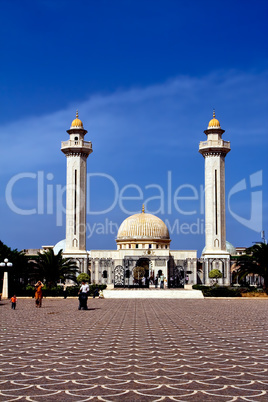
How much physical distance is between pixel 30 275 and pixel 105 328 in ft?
74.9

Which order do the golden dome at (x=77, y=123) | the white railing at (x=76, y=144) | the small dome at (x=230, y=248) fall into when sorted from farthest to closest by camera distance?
the small dome at (x=230, y=248), the golden dome at (x=77, y=123), the white railing at (x=76, y=144)

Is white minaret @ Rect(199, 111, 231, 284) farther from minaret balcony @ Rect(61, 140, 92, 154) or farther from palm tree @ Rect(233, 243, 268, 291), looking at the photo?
palm tree @ Rect(233, 243, 268, 291)

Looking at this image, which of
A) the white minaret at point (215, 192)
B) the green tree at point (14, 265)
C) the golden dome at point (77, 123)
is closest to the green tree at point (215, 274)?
the white minaret at point (215, 192)

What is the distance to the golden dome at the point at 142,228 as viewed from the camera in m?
55.5

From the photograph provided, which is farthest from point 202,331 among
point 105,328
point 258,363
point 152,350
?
point 258,363

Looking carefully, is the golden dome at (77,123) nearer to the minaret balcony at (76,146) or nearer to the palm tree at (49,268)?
the minaret balcony at (76,146)

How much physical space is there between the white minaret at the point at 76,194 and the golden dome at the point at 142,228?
786 cm

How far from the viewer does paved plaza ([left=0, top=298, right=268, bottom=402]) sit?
5.59 metres

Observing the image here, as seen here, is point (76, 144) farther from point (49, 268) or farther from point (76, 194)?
point (49, 268)

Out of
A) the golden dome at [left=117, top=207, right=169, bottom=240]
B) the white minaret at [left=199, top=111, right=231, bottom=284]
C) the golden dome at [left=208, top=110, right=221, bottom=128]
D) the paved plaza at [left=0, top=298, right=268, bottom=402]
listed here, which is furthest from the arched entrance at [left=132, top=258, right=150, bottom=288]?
the paved plaza at [left=0, top=298, right=268, bottom=402]

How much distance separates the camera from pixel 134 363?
742cm

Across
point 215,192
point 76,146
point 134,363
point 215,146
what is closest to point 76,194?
point 76,146

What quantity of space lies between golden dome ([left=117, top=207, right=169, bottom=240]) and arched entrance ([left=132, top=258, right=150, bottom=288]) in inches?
181

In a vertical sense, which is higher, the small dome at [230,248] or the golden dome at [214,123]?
the golden dome at [214,123]
